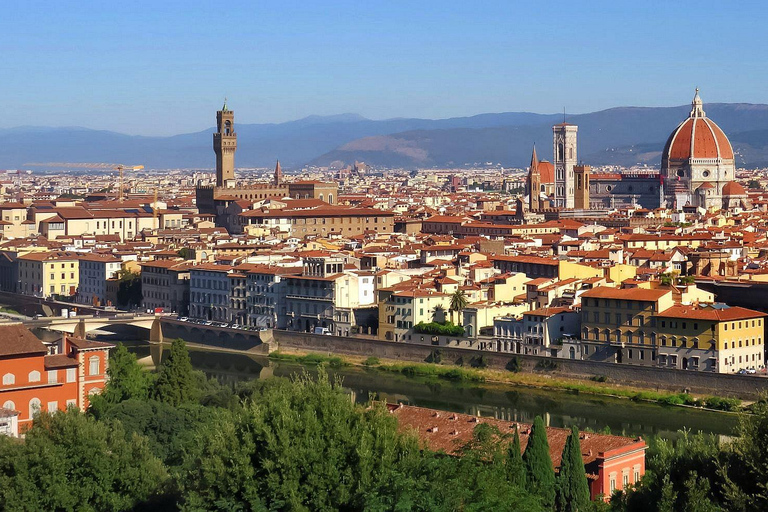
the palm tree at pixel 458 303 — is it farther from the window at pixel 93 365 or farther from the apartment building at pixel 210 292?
the window at pixel 93 365

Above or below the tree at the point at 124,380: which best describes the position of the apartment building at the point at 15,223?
above

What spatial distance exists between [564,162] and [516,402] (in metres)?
50.7

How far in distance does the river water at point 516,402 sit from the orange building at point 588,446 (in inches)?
155

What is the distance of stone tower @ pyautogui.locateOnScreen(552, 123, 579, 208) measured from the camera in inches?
3022

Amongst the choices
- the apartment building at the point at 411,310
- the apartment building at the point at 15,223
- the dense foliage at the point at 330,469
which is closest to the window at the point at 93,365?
the dense foliage at the point at 330,469

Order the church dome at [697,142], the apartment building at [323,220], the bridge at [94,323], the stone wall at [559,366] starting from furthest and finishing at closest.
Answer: the church dome at [697,142] < the apartment building at [323,220] < the bridge at [94,323] < the stone wall at [559,366]

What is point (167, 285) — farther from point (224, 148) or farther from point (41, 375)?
point (224, 148)

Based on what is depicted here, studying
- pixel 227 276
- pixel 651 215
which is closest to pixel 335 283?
pixel 227 276

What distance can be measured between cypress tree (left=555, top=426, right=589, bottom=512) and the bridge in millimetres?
19780

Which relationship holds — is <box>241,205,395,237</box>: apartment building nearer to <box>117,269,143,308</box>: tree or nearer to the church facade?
the church facade

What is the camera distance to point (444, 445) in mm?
19078

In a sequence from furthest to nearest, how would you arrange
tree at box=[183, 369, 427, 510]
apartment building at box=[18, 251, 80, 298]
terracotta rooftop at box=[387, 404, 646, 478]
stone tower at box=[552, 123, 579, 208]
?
stone tower at box=[552, 123, 579, 208] → apartment building at box=[18, 251, 80, 298] → terracotta rooftop at box=[387, 404, 646, 478] → tree at box=[183, 369, 427, 510]

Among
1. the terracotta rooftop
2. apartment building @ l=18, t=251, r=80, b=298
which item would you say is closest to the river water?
the terracotta rooftop

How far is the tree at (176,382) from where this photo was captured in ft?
78.2
